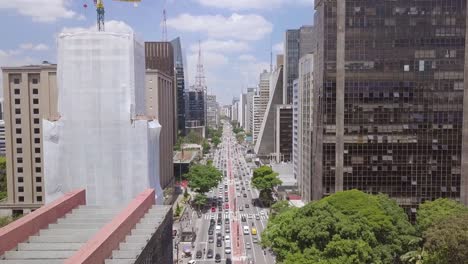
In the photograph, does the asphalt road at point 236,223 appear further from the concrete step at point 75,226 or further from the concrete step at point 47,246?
the concrete step at point 47,246

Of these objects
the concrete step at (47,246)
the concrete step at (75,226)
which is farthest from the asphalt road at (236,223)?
the concrete step at (47,246)

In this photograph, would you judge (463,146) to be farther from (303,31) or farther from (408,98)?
(303,31)

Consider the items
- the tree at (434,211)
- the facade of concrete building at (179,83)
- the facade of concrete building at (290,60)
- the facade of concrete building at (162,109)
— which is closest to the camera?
the tree at (434,211)

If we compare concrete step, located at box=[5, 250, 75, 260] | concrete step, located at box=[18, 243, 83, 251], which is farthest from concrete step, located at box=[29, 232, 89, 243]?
concrete step, located at box=[5, 250, 75, 260]

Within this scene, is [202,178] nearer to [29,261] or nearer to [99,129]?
[99,129]

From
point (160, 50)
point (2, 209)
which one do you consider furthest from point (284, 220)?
point (160, 50)

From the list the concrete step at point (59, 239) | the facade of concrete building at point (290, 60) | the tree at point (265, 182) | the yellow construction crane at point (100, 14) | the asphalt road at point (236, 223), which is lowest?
the asphalt road at point (236, 223)

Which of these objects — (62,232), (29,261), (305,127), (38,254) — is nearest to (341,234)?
(62,232)
